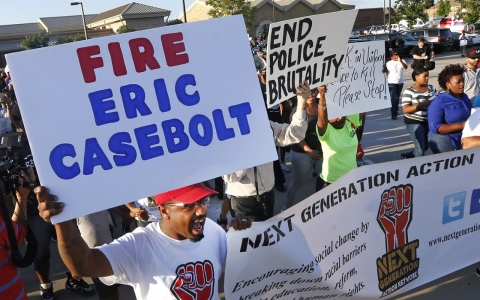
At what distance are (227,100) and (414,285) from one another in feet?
7.13

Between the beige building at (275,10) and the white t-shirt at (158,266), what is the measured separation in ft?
163

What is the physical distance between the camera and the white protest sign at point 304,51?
2877 millimetres

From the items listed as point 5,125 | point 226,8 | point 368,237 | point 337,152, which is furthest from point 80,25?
point 368,237

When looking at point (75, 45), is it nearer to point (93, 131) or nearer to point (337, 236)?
point (93, 131)

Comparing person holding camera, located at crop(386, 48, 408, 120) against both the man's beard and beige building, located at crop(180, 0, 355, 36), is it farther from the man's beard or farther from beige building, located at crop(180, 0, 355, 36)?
beige building, located at crop(180, 0, 355, 36)

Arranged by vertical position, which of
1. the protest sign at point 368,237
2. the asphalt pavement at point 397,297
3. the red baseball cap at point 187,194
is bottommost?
the asphalt pavement at point 397,297

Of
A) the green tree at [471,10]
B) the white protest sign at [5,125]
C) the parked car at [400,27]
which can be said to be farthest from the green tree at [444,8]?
the white protest sign at [5,125]

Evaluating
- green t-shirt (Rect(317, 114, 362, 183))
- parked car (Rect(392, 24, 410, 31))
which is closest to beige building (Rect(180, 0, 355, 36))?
parked car (Rect(392, 24, 410, 31))

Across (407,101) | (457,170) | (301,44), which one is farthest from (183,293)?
(407,101)

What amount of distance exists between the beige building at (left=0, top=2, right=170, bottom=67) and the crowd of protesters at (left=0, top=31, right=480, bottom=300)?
174ft

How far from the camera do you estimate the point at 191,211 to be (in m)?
2.08

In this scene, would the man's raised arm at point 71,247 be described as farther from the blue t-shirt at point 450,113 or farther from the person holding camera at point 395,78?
the person holding camera at point 395,78

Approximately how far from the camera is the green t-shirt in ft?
14.4

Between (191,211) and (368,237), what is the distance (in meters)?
1.45
